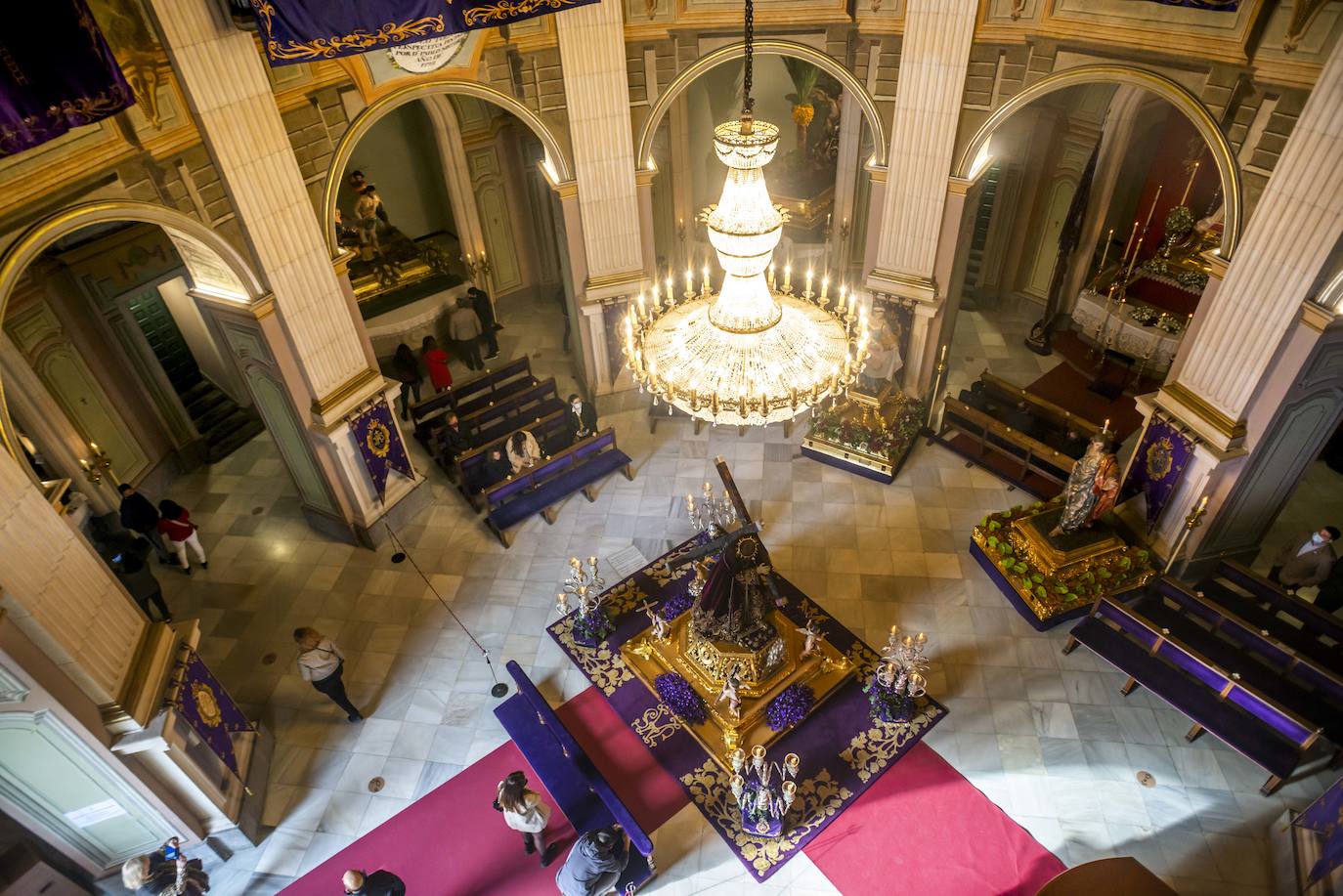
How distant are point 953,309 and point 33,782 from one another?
11.9 metres

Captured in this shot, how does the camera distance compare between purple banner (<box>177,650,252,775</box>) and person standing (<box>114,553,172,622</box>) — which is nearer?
purple banner (<box>177,650,252,775</box>)

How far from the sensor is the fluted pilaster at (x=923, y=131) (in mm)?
9602

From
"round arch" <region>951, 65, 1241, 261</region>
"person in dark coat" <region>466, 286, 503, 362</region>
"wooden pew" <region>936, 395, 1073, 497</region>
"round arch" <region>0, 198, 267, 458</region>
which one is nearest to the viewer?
"round arch" <region>0, 198, 267, 458</region>

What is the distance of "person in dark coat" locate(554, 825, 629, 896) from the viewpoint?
6.73m

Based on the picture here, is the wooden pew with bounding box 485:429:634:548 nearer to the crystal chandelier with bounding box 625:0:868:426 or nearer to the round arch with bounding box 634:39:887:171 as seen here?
the crystal chandelier with bounding box 625:0:868:426

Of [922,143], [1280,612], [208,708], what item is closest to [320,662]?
[208,708]

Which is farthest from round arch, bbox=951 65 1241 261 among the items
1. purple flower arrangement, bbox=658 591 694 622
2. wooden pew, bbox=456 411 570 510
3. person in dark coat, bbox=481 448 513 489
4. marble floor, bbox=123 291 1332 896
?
person in dark coat, bbox=481 448 513 489

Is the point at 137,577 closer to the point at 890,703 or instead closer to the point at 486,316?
the point at 486,316

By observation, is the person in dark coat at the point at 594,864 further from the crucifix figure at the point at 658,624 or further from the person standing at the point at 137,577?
the person standing at the point at 137,577

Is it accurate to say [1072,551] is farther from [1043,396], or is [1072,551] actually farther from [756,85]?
[756,85]

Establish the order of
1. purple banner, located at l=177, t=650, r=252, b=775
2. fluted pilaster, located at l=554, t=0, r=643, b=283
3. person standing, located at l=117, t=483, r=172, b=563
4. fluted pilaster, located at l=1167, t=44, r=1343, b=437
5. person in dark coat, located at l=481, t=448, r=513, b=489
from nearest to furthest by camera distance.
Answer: fluted pilaster, located at l=1167, t=44, r=1343, b=437 → purple banner, located at l=177, t=650, r=252, b=775 → person standing, located at l=117, t=483, r=172, b=563 → fluted pilaster, located at l=554, t=0, r=643, b=283 → person in dark coat, located at l=481, t=448, r=513, b=489

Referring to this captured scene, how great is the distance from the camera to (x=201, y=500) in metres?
12.0

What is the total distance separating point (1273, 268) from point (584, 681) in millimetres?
8168

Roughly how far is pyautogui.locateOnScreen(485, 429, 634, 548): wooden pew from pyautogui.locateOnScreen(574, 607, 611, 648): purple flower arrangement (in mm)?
1940
